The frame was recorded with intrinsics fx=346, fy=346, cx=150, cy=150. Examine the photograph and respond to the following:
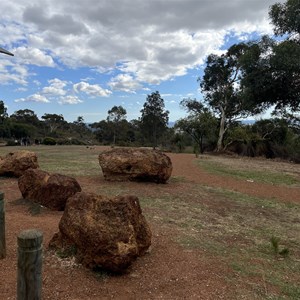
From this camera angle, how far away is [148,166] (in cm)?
1070

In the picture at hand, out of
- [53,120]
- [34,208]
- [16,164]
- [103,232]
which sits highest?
[53,120]

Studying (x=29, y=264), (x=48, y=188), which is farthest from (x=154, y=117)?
(x=29, y=264)

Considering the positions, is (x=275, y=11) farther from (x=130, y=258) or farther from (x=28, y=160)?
(x=130, y=258)

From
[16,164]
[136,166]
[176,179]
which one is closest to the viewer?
[136,166]

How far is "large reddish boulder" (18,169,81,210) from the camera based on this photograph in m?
6.92

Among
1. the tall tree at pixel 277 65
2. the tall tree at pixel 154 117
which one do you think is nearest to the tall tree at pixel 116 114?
the tall tree at pixel 154 117

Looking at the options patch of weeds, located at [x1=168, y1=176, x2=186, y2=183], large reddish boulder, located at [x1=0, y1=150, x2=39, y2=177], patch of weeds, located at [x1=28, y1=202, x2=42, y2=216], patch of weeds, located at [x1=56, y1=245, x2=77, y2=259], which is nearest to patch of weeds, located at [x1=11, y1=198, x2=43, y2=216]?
patch of weeds, located at [x1=28, y1=202, x2=42, y2=216]

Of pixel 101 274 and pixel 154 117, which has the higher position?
pixel 154 117

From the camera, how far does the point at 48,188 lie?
7.04 metres

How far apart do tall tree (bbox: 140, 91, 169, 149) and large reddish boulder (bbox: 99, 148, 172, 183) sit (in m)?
31.9

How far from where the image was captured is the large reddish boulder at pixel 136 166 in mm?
10719

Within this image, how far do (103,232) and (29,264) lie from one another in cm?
131

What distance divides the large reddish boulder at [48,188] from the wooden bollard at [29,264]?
158 inches

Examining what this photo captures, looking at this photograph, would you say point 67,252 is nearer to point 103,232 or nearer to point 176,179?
A: point 103,232
